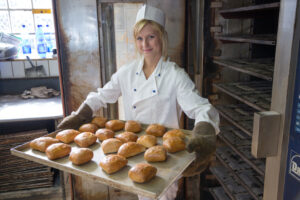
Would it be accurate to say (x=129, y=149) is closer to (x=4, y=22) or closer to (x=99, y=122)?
(x=99, y=122)

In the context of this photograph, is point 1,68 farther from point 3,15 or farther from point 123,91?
point 123,91

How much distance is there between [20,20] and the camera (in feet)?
11.9

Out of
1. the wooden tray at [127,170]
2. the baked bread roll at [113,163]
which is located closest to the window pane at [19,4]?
the wooden tray at [127,170]

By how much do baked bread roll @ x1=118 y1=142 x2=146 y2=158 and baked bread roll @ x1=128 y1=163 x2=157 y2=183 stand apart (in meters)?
0.21

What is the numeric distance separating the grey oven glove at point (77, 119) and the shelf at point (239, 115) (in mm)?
1105

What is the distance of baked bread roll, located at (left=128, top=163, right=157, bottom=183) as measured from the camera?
1.29 m

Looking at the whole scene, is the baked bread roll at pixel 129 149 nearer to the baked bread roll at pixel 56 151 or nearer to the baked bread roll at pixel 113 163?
the baked bread roll at pixel 113 163

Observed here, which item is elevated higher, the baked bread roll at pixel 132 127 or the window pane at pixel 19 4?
the window pane at pixel 19 4

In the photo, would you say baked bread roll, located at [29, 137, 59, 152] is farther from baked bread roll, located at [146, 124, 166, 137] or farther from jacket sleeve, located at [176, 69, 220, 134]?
jacket sleeve, located at [176, 69, 220, 134]

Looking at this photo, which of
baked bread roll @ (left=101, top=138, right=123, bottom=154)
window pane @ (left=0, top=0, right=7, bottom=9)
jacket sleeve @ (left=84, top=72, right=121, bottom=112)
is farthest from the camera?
window pane @ (left=0, top=0, right=7, bottom=9)

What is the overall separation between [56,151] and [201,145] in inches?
33.6


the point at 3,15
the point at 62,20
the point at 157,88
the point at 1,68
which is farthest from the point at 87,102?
the point at 3,15

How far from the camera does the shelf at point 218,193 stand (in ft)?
7.81

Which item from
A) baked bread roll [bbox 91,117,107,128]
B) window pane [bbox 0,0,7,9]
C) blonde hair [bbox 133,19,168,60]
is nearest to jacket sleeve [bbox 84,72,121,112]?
baked bread roll [bbox 91,117,107,128]
